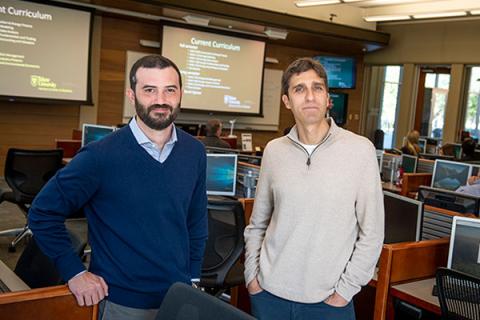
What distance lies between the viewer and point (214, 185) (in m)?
5.18

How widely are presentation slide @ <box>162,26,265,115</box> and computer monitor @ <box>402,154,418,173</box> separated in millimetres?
3985

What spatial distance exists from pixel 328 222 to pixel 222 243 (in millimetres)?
1430

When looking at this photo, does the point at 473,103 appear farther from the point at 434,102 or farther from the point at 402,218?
the point at 402,218

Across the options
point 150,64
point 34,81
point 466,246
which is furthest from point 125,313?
point 34,81

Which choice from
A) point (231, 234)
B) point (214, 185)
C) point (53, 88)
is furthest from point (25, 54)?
point (231, 234)

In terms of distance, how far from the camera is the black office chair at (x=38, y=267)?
2119 mm

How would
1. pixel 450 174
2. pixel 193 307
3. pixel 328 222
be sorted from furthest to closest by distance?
pixel 450 174 → pixel 328 222 → pixel 193 307

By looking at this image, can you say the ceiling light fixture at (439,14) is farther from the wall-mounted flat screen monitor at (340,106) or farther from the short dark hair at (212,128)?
the short dark hair at (212,128)

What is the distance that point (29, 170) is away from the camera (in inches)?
199

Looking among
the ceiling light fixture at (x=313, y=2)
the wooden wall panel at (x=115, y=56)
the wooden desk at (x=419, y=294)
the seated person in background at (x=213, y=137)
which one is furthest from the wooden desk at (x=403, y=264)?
the wooden wall panel at (x=115, y=56)

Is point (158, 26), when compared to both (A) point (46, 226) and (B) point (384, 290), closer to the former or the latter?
(B) point (384, 290)

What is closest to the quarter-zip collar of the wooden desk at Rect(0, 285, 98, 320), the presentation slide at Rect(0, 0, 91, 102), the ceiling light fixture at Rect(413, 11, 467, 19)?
the wooden desk at Rect(0, 285, 98, 320)

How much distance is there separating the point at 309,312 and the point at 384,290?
40.2 inches

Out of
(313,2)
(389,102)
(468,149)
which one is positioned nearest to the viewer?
(313,2)
